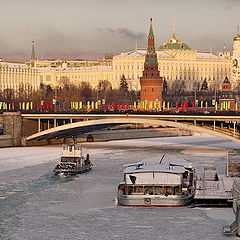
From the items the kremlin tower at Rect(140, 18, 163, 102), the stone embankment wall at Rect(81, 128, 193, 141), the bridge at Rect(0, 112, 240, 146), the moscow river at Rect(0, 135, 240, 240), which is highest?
the kremlin tower at Rect(140, 18, 163, 102)

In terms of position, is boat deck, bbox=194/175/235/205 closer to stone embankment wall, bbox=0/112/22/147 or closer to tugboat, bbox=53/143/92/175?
tugboat, bbox=53/143/92/175

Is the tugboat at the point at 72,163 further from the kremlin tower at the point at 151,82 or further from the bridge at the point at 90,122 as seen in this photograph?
the kremlin tower at the point at 151,82

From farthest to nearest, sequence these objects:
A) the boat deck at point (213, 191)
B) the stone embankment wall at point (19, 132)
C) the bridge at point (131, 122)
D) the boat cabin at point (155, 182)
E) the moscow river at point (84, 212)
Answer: the stone embankment wall at point (19, 132) → the bridge at point (131, 122) → the boat cabin at point (155, 182) → the boat deck at point (213, 191) → the moscow river at point (84, 212)

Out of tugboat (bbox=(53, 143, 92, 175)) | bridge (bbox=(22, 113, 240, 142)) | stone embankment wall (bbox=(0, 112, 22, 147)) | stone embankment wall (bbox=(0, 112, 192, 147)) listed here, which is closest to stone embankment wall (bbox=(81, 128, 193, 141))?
stone embankment wall (bbox=(0, 112, 192, 147))

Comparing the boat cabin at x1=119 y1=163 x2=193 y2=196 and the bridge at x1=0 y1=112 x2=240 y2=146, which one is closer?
the boat cabin at x1=119 y1=163 x2=193 y2=196

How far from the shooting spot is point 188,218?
36.0 m

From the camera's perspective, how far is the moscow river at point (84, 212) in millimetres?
33219

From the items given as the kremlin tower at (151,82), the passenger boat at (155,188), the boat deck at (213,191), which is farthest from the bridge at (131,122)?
the kremlin tower at (151,82)

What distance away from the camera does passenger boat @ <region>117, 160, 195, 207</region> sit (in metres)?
39.0

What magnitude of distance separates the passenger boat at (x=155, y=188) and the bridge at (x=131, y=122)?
77.2ft

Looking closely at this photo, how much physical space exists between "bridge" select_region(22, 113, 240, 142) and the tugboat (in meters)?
14.5

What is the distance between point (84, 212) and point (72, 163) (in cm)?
1540

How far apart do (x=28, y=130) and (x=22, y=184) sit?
30791 millimetres

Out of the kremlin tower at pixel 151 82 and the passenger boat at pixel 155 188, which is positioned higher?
the kremlin tower at pixel 151 82
